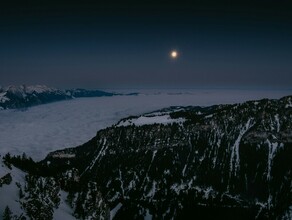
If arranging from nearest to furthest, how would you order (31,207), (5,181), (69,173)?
1. (31,207)
2. (5,181)
3. (69,173)

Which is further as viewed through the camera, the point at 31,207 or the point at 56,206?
the point at 56,206

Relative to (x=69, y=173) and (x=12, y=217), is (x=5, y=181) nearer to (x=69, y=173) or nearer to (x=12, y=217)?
(x=12, y=217)

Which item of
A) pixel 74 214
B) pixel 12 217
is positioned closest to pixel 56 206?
pixel 74 214

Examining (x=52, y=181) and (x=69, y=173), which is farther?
(x=69, y=173)

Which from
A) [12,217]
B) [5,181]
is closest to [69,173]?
[5,181]

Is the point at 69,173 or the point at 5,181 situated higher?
the point at 5,181

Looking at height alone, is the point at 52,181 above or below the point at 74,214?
above

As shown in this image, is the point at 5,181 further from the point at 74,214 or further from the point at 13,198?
the point at 74,214

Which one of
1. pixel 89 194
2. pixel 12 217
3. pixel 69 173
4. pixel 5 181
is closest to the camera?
pixel 12 217

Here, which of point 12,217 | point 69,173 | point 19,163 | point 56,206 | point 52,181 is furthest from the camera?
point 69,173
